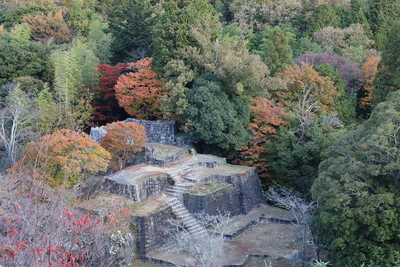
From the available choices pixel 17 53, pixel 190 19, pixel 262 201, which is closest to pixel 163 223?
pixel 262 201

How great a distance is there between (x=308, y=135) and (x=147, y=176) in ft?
25.9

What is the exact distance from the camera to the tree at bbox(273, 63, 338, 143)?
75.2 feet

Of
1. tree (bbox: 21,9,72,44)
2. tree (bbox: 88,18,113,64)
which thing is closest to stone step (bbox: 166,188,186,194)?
tree (bbox: 88,18,113,64)

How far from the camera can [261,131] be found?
854 inches

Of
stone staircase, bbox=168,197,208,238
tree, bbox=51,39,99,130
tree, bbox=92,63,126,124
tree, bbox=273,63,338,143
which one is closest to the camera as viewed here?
stone staircase, bbox=168,197,208,238

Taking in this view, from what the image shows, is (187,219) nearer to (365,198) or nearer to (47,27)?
(365,198)

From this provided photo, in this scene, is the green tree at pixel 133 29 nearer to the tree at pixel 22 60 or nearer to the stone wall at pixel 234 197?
the tree at pixel 22 60

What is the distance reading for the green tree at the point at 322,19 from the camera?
1277 inches

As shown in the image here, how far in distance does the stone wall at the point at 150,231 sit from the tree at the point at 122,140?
438 cm

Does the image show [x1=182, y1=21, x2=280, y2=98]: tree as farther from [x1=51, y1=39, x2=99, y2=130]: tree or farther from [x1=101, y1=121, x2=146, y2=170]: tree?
[x1=51, y1=39, x2=99, y2=130]: tree

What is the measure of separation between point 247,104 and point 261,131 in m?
1.62

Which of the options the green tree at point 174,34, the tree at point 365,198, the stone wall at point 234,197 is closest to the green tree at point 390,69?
the tree at point 365,198

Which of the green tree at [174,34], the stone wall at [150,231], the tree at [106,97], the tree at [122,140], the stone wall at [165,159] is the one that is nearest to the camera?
the stone wall at [150,231]

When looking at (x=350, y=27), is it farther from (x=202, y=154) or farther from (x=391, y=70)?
(x=202, y=154)
